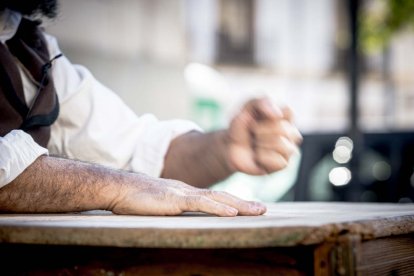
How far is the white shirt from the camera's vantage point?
2.24 m

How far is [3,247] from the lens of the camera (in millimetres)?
1237

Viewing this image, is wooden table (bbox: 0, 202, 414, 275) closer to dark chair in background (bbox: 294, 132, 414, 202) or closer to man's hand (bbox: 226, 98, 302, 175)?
man's hand (bbox: 226, 98, 302, 175)

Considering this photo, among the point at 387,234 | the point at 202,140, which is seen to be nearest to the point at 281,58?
the point at 202,140

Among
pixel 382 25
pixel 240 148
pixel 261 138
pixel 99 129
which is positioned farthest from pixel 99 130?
pixel 382 25

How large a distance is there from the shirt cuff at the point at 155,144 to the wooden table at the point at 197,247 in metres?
1.00

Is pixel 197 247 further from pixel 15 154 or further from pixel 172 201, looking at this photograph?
pixel 15 154

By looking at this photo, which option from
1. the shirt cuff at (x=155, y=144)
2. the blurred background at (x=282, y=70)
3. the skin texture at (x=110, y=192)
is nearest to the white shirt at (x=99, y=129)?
the shirt cuff at (x=155, y=144)

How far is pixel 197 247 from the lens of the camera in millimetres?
1069

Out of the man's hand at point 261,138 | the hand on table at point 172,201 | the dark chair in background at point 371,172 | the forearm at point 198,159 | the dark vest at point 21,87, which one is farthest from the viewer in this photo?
the dark chair in background at point 371,172

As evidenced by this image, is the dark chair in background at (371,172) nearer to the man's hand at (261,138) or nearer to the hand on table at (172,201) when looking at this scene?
the man's hand at (261,138)

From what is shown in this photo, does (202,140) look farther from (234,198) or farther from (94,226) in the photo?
(94,226)

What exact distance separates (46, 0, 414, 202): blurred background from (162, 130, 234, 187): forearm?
18cm

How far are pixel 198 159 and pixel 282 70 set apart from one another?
525 inches

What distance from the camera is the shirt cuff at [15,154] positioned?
1416 millimetres
